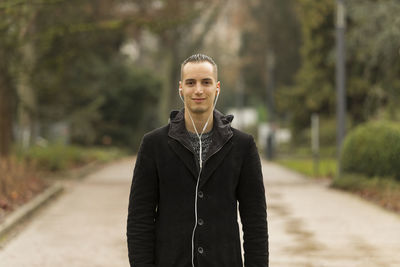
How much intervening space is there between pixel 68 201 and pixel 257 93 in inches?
1884

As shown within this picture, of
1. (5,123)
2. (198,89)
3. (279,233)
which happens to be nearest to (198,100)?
(198,89)

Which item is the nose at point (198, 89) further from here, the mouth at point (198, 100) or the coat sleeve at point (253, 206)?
the coat sleeve at point (253, 206)

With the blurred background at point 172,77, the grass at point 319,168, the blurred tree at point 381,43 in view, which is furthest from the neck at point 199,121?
the grass at point 319,168

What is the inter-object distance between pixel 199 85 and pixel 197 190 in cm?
47

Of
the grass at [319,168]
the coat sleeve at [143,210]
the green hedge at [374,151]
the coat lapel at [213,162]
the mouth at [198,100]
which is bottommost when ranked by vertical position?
the coat sleeve at [143,210]

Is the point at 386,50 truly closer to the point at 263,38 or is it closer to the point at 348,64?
the point at 348,64

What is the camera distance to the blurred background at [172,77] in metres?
19.8

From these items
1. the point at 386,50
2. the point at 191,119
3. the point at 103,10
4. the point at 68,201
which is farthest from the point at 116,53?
the point at 191,119

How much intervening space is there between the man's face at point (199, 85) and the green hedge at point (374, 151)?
14.6m

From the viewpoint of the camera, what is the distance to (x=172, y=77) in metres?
49.3

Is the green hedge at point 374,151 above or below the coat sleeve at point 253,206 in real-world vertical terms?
above

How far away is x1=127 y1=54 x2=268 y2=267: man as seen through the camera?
3.83 metres

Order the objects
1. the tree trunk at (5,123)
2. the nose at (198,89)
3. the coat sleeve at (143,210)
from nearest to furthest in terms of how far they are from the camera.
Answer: the nose at (198,89)
the coat sleeve at (143,210)
the tree trunk at (5,123)

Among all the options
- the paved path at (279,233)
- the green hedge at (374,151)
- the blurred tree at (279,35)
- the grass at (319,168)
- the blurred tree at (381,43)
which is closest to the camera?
the paved path at (279,233)
